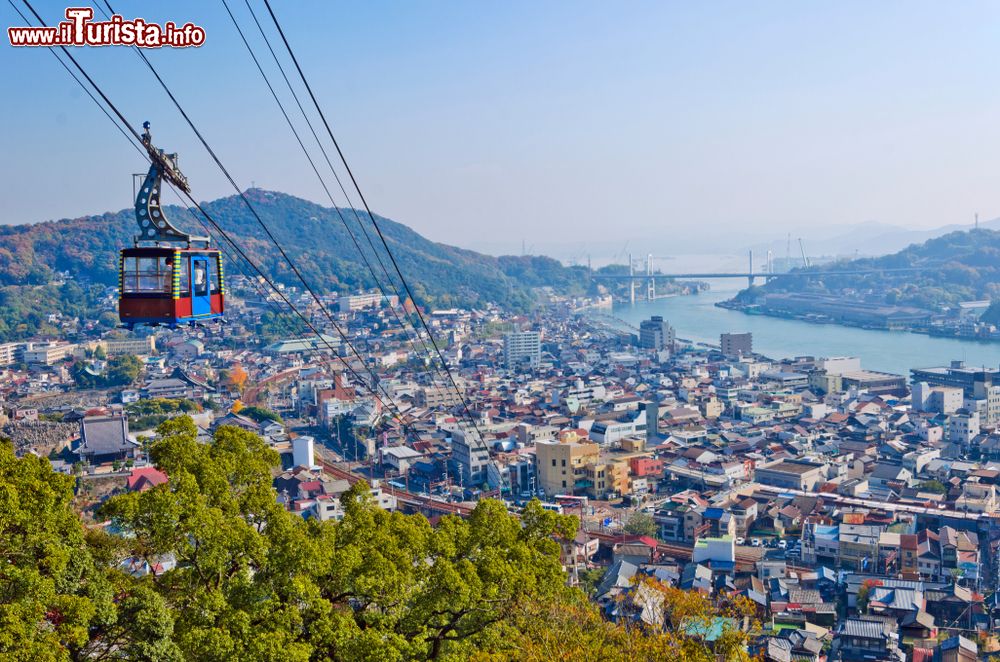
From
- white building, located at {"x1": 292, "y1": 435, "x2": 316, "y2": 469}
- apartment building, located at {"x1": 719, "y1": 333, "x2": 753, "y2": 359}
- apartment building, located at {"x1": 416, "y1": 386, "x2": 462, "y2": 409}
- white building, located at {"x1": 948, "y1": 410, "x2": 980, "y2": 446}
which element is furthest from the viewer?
apartment building, located at {"x1": 719, "y1": 333, "x2": 753, "y2": 359}

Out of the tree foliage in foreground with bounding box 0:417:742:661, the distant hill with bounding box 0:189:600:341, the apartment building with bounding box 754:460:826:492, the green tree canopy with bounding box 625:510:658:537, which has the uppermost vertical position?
the distant hill with bounding box 0:189:600:341

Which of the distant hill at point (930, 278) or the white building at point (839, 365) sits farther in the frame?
the distant hill at point (930, 278)

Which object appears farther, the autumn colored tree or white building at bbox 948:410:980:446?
the autumn colored tree

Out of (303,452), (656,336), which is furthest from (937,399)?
(656,336)

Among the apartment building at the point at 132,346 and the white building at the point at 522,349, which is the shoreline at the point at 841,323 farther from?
the apartment building at the point at 132,346

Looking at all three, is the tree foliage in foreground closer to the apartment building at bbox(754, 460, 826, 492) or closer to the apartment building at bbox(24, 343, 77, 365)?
the apartment building at bbox(754, 460, 826, 492)

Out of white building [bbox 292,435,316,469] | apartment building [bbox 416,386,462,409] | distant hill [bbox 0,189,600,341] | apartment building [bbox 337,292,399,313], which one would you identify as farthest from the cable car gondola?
apartment building [bbox 337,292,399,313]

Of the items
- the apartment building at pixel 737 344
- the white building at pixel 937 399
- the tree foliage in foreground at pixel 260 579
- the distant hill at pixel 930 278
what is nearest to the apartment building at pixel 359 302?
the apartment building at pixel 737 344
